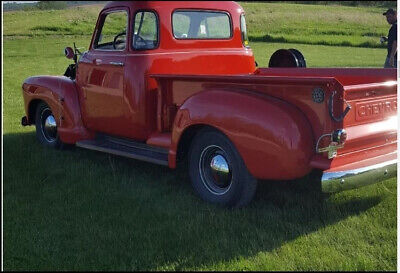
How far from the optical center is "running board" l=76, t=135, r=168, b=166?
4770 millimetres

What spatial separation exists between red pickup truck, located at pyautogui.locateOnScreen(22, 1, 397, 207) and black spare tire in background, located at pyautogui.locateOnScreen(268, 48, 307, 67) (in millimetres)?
53

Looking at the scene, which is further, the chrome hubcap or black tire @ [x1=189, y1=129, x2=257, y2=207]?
the chrome hubcap

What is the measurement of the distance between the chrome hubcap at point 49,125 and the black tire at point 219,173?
246 centimetres

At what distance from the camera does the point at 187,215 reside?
160 inches

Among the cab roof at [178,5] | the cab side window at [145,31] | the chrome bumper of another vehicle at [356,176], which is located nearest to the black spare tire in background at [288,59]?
the cab roof at [178,5]

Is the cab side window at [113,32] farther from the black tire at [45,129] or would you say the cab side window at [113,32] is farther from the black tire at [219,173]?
the black tire at [219,173]

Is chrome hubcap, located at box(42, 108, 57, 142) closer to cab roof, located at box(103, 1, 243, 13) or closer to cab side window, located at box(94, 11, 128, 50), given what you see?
cab side window, located at box(94, 11, 128, 50)

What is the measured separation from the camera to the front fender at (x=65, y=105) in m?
5.80

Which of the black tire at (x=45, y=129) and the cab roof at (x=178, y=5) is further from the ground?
the cab roof at (x=178, y=5)

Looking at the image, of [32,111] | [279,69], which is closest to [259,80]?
[279,69]

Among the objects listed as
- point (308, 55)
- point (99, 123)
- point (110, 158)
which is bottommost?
point (308, 55)

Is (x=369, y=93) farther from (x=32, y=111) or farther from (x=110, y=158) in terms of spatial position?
(x=32, y=111)

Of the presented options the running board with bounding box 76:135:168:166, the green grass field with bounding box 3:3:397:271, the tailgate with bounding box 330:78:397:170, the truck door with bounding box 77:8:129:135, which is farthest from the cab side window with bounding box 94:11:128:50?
the tailgate with bounding box 330:78:397:170

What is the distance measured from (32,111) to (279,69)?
311cm
